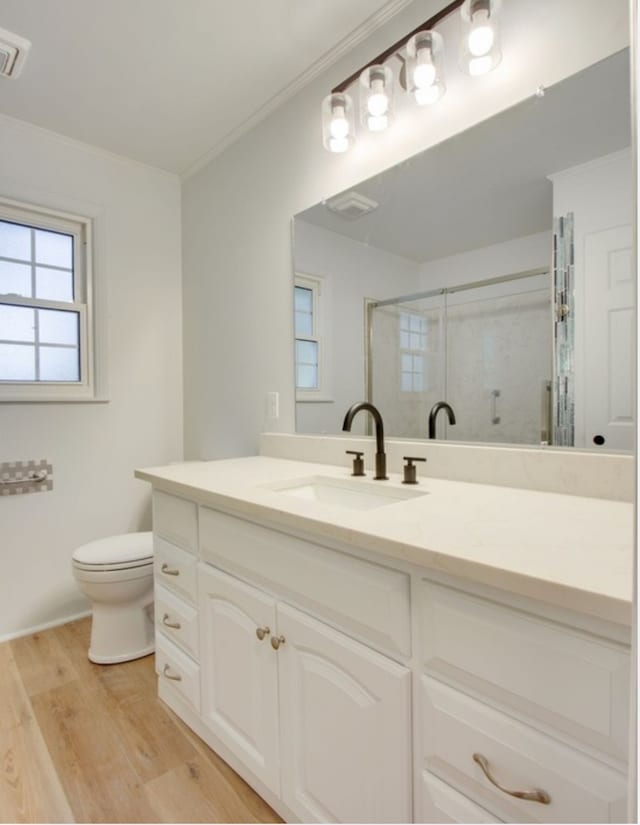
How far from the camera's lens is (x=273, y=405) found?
2033 mm

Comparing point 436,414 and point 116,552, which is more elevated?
point 436,414

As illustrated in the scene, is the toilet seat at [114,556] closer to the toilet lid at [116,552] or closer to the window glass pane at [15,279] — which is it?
the toilet lid at [116,552]

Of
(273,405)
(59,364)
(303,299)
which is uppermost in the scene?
(303,299)

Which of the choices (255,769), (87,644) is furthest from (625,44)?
(87,644)

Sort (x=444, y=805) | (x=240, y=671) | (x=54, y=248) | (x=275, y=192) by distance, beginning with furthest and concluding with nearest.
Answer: (x=54, y=248)
(x=275, y=192)
(x=240, y=671)
(x=444, y=805)

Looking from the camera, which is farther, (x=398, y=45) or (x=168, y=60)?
(x=168, y=60)

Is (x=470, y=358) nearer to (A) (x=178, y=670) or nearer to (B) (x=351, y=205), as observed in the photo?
(B) (x=351, y=205)

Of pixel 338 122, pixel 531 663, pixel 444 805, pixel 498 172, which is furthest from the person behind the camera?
pixel 338 122

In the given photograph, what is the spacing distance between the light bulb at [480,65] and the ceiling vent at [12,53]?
1.62 metres

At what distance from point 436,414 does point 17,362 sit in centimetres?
203

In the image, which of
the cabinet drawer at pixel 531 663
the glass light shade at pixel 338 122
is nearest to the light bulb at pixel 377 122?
the glass light shade at pixel 338 122

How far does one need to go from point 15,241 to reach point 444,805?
270cm

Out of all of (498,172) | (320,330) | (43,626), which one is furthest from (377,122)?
(43,626)

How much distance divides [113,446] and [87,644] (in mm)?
973
